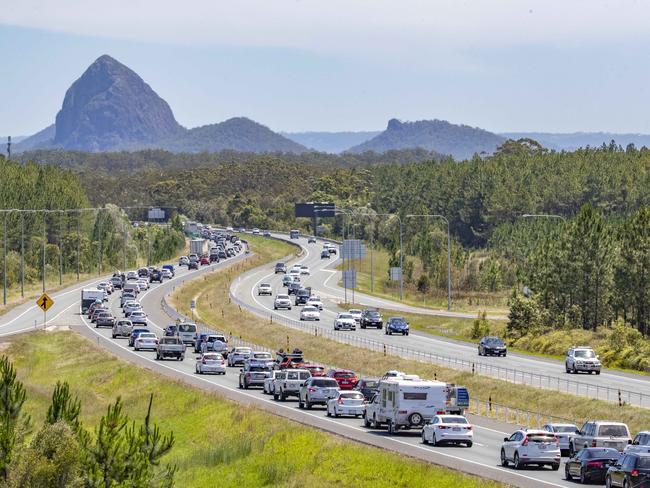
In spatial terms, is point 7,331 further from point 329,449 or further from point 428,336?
point 329,449

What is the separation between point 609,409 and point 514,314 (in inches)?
1840

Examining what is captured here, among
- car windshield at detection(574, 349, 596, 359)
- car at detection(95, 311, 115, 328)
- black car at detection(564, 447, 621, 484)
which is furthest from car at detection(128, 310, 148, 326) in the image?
black car at detection(564, 447, 621, 484)

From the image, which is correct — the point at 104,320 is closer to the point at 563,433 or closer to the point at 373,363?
the point at 373,363

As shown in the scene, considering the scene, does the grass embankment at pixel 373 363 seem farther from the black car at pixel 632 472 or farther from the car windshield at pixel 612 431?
the black car at pixel 632 472

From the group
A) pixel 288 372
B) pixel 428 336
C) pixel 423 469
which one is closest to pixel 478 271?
pixel 428 336

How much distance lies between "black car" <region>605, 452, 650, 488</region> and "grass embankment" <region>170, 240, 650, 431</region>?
19.7m

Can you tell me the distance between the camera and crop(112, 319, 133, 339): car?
358 feet

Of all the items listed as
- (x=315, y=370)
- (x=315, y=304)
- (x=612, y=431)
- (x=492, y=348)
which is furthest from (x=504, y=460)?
Result: (x=315, y=304)

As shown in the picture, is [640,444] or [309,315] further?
[309,315]

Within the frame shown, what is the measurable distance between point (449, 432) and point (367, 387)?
17.7 m

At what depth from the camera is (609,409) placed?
61.9m

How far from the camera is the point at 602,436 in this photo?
A: 46.4 meters

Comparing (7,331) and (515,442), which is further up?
(515,442)

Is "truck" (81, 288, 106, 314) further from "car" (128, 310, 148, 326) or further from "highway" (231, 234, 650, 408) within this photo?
"highway" (231, 234, 650, 408)
